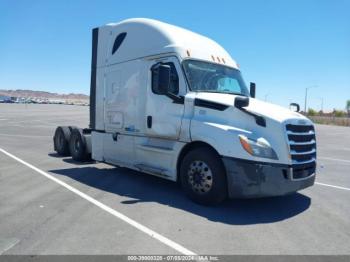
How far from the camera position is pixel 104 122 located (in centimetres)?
896

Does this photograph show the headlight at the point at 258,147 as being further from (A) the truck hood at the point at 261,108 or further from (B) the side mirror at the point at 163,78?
(B) the side mirror at the point at 163,78

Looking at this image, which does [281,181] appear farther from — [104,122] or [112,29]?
[112,29]

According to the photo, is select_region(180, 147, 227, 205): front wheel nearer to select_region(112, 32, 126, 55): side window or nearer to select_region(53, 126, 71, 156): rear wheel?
select_region(112, 32, 126, 55): side window

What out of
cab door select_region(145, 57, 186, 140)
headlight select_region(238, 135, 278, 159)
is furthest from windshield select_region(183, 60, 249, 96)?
headlight select_region(238, 135, 278, 159)

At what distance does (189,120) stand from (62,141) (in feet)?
21.7

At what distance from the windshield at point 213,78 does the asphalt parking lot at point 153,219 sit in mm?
2187

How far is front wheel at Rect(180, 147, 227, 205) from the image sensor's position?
5.95 m

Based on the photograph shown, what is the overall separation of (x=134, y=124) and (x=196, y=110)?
1.98m

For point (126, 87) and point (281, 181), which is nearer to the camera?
point (281, 181)

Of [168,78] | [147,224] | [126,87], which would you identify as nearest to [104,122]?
[126,87]

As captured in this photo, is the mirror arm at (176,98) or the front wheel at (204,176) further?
the mirror arm at (176,98)

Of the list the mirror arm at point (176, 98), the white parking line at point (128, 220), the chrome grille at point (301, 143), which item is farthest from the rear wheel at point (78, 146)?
the chrome grille at point (301, 143)

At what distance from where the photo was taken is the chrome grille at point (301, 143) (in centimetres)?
578

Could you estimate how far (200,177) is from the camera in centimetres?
624
